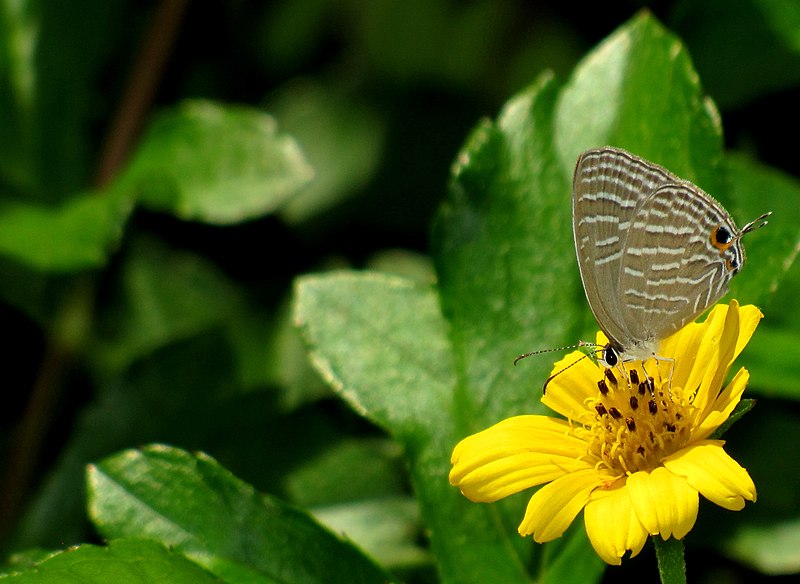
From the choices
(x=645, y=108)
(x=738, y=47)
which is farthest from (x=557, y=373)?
(x=738, y=47)

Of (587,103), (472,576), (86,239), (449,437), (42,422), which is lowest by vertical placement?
(42,422)

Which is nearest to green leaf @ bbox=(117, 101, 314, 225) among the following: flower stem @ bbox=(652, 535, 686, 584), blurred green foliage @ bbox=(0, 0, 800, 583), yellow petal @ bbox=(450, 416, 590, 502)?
blurred green foliage @ bbox=(0, 0, 800, 583)

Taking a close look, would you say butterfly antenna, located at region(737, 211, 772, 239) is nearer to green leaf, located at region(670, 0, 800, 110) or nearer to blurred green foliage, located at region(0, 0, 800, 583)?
blurred green foliage, located at region(0, 0, 800, 583)

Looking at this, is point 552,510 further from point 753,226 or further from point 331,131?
point 331,131

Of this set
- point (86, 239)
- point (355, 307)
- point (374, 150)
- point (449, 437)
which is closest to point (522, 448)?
point (449, 437)

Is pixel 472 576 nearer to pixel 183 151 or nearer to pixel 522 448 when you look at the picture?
pixel 522 448

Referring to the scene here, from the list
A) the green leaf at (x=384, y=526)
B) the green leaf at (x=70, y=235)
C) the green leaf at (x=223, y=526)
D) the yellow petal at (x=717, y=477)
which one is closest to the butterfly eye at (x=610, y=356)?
the yellow petal at (x=717, y=477)

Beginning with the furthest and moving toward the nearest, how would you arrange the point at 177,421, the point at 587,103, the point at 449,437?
the point at 177,421 < the point at 587,103 < the point at 449,437

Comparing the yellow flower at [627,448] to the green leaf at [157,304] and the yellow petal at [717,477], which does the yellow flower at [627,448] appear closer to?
the yellow petal at [717,477]
